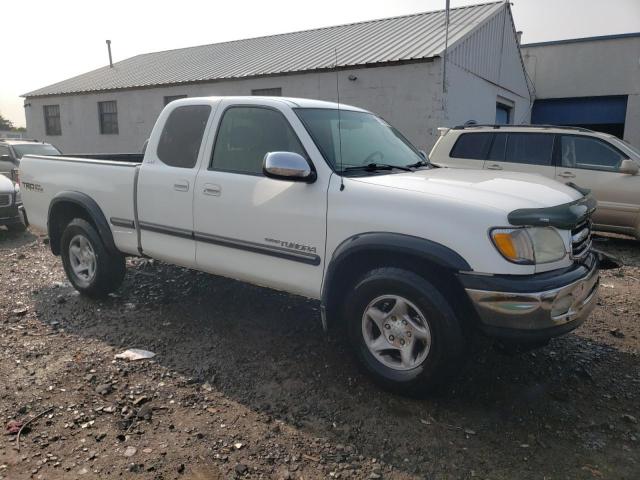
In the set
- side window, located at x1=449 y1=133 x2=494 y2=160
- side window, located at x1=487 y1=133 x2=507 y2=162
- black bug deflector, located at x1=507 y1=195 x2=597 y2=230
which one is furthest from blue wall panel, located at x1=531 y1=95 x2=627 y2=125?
black bug deflector, located at x1=507 y1=195 x2=597 y2=230

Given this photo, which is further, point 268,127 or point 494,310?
point 268,127

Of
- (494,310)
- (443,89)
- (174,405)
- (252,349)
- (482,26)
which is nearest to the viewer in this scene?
(494,310)

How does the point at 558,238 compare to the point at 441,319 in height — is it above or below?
above

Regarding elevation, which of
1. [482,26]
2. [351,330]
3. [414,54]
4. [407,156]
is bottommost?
[351,330]

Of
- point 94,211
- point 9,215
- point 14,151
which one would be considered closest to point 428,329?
point 94,211

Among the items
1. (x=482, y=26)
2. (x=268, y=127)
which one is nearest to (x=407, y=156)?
(x=268, y=127)

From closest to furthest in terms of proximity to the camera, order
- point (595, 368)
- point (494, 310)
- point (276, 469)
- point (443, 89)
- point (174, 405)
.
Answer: point (276, 469) → point (494, 310) → point (174, 405) → point (595, 368) → point (443, 89)

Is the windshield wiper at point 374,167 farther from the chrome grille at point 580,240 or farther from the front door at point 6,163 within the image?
the front door at point 6,163

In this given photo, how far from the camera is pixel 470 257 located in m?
2.78

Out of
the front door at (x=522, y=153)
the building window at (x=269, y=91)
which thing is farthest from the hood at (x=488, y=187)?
the building window at (x=269, y=91)

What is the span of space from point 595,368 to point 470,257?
5.58 ft

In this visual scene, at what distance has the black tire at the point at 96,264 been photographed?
4812 millimetres

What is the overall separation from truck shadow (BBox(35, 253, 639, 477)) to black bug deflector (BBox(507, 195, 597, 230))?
1.18m

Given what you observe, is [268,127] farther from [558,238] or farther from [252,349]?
[558,238]
